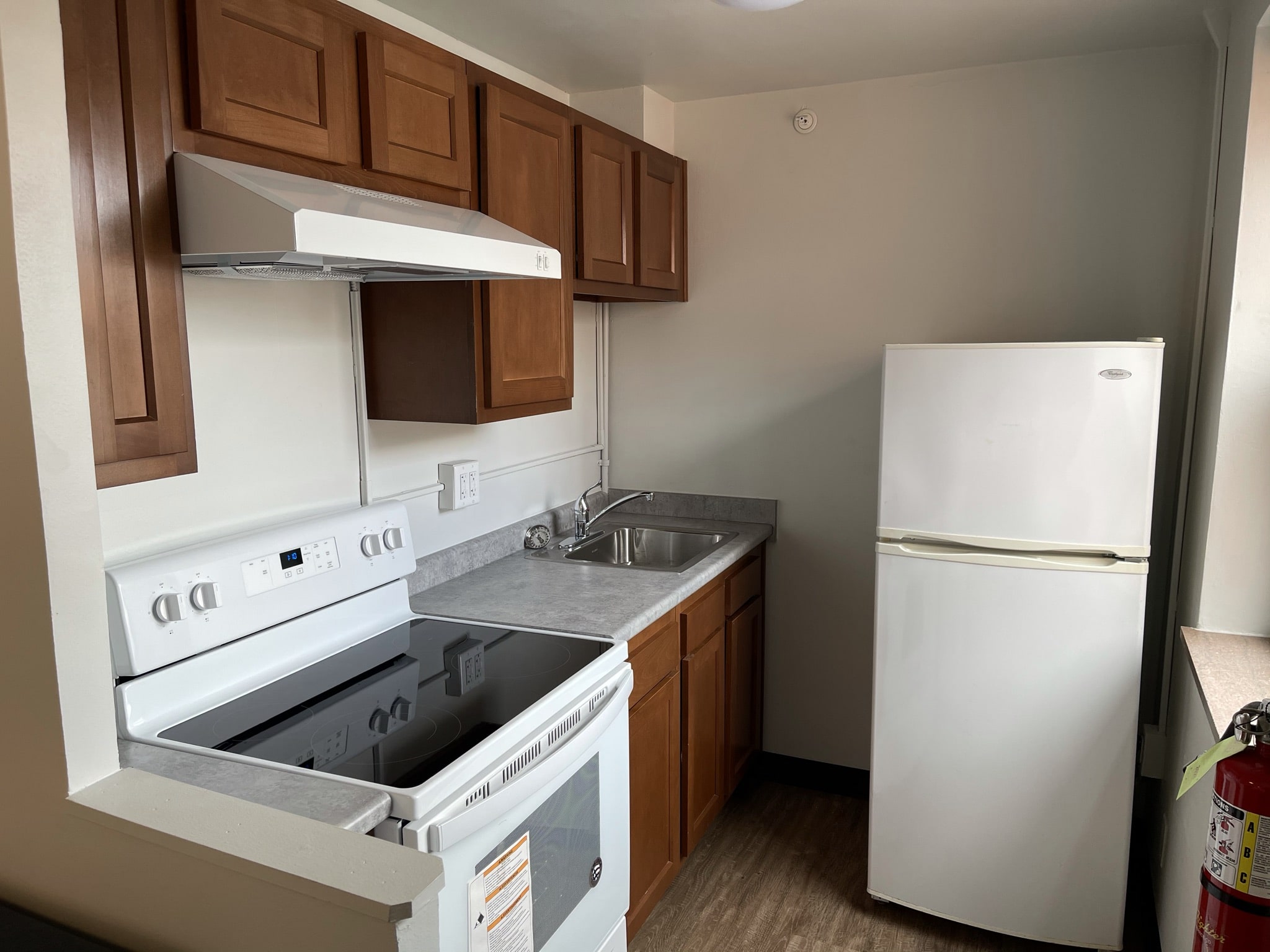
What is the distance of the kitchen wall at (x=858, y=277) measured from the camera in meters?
2.60

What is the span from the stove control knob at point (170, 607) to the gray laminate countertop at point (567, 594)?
0.66 meters

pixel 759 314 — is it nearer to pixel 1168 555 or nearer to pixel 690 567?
pixel 690 567

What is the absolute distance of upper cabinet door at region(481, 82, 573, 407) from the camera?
81.9 inches

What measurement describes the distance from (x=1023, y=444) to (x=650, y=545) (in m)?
1.31

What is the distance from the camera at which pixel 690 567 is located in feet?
8.34

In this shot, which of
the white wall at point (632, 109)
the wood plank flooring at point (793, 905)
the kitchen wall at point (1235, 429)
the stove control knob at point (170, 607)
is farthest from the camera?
the white wall at point (632, 109)

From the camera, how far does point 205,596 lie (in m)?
1.62

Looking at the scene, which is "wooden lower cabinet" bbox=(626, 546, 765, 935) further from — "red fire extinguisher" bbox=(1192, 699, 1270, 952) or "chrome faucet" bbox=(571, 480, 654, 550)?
"red fire extinguisher" bbox=(1192, 699, 1270, 952)

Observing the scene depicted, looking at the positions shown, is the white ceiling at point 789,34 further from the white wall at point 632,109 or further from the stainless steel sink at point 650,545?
the stainless steel sink at point 650,545

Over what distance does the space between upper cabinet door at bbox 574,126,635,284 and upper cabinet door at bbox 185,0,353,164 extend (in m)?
0.90

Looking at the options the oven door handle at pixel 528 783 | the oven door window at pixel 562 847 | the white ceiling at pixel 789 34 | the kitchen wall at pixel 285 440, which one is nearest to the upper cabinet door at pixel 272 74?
the kitchen wall at pixel 285 440

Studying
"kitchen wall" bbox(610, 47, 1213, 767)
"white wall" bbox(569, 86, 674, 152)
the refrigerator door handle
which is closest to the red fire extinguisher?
the refrigerator door handle

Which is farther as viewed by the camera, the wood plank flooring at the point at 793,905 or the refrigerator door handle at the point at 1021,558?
the wood plank flooring at the point at 793,905

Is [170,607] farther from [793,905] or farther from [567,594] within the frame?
[793,905]
